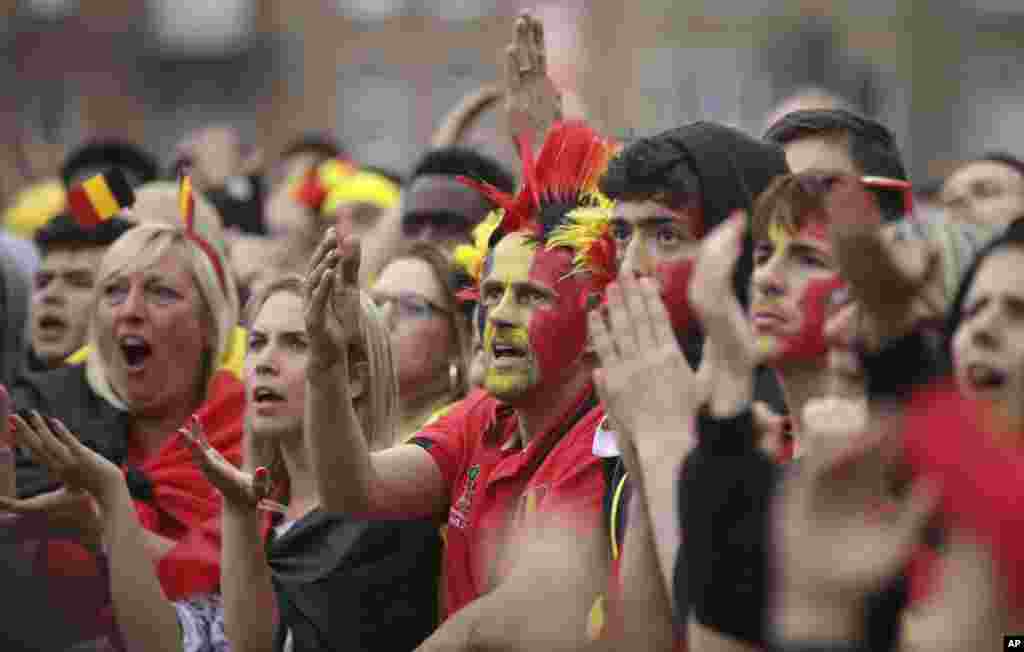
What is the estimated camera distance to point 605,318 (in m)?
4.75

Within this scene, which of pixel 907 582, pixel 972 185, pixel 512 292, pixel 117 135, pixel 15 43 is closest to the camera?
pixel 907 582

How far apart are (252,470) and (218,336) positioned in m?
0.98

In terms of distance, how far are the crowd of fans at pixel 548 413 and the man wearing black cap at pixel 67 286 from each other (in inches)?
0.5

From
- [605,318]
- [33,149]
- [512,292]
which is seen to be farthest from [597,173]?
[33,149]

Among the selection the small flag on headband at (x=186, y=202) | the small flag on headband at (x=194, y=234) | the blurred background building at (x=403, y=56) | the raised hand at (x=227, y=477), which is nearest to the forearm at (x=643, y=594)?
the raised hand at (x=227, y=477)

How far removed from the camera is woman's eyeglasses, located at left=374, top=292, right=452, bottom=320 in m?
7.07

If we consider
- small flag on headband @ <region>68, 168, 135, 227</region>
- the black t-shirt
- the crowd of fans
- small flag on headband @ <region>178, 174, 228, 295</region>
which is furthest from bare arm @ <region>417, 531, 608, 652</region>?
small flag on headband @ <region>68, 168, 135, 227</region>

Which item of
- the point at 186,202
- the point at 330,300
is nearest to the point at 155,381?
the point at 186,202

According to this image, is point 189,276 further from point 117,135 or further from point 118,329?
point 117,135

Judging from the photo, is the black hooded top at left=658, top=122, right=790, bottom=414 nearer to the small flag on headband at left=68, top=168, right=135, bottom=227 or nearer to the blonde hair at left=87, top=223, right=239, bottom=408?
the blonde hair at left=87, top=223, right=239, bottom=408

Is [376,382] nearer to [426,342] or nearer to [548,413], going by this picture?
[548,413]

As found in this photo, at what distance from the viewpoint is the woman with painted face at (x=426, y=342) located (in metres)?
7.03

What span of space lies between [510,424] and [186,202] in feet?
6.90

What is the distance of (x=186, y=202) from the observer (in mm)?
7504
